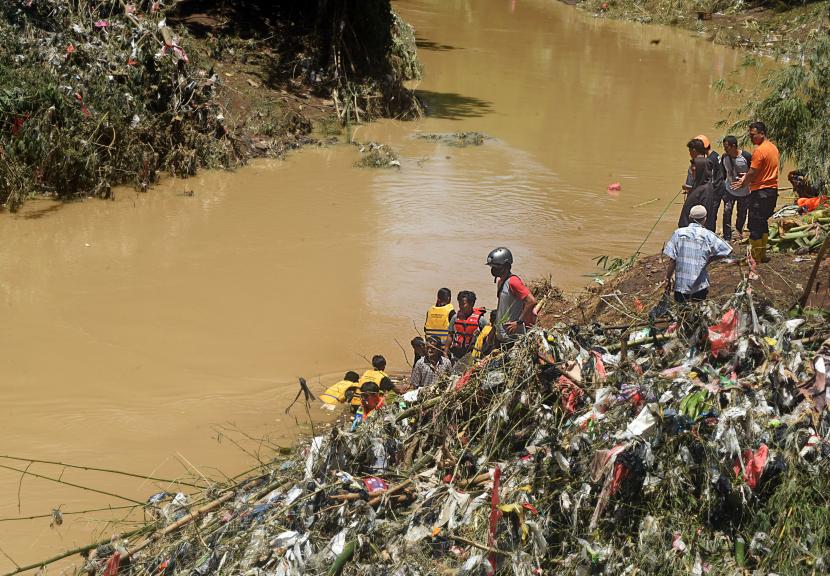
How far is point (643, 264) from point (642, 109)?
12.2m

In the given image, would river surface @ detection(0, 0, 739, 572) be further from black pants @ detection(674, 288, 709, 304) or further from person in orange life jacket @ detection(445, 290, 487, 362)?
black pants @ detection(674, 288, 709, 304)

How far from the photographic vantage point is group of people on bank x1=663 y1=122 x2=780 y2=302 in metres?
7.23

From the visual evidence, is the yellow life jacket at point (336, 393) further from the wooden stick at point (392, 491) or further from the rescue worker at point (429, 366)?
the wooden stick at point (392, 491)

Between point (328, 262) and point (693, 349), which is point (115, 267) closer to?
point (328, 262)

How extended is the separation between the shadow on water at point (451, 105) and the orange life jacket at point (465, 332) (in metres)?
12.7

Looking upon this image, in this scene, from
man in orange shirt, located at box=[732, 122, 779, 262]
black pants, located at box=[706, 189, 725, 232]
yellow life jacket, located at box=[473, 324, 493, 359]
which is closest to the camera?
yellow life jacket, located at box=[473, 324, 493, 359]

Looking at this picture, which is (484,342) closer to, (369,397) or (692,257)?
(369,397)

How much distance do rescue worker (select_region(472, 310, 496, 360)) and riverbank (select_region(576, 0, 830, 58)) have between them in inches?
849

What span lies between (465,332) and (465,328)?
34mm

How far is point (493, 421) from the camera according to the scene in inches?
229

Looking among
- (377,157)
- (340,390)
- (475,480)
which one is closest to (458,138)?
(377,157)

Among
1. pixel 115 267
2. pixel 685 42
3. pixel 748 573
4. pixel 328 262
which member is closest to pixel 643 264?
pixel 328 262

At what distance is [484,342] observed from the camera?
775 cm

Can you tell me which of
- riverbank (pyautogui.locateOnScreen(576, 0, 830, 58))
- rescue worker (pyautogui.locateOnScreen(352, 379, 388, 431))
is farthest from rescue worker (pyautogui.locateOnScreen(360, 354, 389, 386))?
riverbank (pyautogui.locateOnScreen(576, 0, 830, 58))
